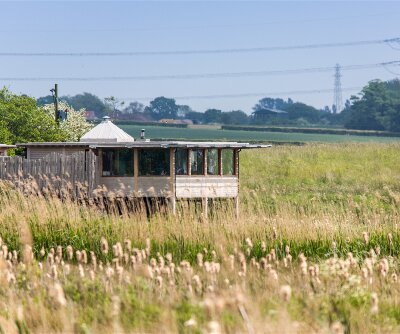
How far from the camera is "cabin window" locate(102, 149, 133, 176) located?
30984 millimetres

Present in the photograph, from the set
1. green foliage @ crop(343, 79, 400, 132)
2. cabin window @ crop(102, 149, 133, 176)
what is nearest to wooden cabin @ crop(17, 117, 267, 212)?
cabin window @ crop(102, 149, 133, 176)

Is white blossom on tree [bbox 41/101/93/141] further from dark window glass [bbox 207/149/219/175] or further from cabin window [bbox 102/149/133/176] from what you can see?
dark window glass [bbox 207/149/219/175]

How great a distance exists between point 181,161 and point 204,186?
127 centimetres

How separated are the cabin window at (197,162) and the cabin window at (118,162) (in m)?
2.35

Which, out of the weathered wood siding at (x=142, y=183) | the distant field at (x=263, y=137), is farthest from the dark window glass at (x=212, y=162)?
the distant field at (x=263, y=137)

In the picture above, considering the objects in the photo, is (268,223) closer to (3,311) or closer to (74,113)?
(3,311)

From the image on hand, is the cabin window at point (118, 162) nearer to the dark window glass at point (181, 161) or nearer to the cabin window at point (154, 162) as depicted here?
the cabin window at point (154, 162)

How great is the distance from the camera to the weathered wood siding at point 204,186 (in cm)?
3084

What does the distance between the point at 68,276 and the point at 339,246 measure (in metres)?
5.51

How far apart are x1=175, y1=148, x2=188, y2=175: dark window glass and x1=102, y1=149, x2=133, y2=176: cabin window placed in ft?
5.59

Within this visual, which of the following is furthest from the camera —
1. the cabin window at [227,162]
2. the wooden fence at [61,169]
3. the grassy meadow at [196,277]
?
the cabin window at [227,162]

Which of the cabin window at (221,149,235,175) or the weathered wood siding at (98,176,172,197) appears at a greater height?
the cabin window at (221,149,235,175)

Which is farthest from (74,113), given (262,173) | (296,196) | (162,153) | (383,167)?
(162,153)

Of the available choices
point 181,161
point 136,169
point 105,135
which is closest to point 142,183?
point 136,169
